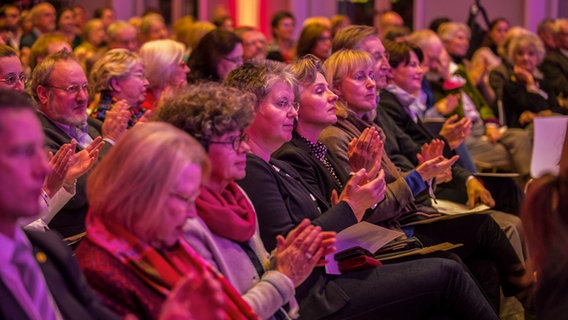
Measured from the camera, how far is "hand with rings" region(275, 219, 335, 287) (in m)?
2.31

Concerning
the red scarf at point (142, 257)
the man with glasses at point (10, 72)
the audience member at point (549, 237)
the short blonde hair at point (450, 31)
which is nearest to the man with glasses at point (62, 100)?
the man with glasses at point (10, 72)

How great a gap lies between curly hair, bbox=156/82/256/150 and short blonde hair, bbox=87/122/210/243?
351mm

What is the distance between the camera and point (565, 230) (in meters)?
1.85

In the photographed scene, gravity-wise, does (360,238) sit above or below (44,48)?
below

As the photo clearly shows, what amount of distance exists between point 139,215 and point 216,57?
306 centimetres

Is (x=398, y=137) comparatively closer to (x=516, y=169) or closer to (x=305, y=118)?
(x=305, y=118)

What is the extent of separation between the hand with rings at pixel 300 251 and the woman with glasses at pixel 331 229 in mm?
269

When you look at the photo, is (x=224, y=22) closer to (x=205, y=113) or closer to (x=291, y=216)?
(x=291, y=216)

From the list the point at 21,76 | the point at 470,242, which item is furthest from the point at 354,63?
the point at 21,76

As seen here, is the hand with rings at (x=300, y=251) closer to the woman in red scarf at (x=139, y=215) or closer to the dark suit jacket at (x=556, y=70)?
the woman in red scarf at (x=139, y=215)

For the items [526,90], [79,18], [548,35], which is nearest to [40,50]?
[526,90]

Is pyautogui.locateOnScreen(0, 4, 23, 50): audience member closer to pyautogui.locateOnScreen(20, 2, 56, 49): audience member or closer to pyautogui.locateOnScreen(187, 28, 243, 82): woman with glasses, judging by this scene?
pyautogui.locateOnScreen(20, 2, 56, 49): audience member

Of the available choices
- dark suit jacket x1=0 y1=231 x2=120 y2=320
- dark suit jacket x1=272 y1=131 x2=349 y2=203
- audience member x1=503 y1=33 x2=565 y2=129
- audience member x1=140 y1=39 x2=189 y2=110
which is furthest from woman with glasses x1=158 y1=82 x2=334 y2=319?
audience member x1=503 y1=33 x2=565 y2=129

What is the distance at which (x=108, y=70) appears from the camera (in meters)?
4.23
